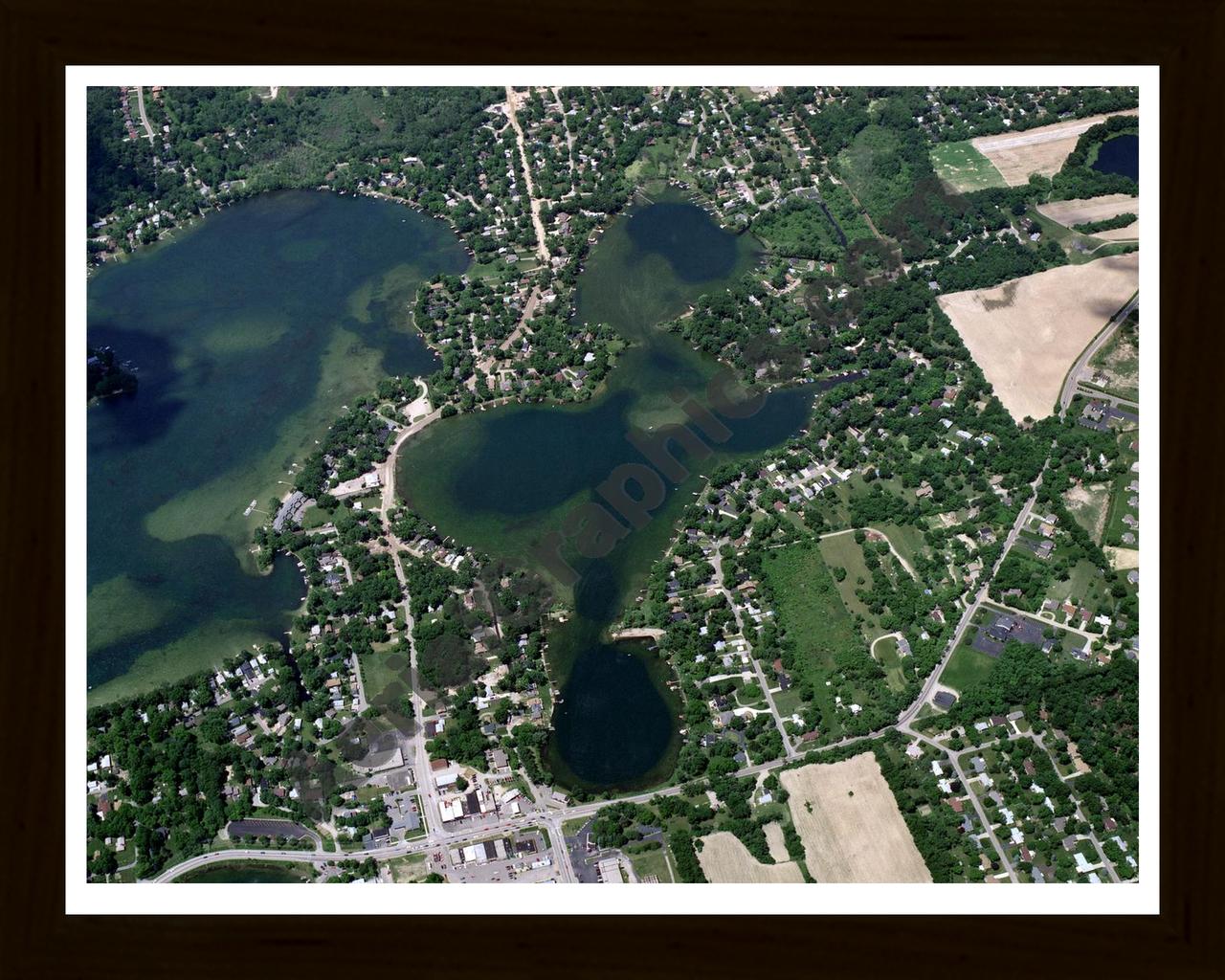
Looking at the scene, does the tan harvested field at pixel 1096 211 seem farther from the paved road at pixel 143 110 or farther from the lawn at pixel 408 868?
the paved road at pixel 143 110

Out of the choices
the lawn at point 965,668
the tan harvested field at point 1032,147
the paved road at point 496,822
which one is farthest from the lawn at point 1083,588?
the tan harvested field at point 1032,147

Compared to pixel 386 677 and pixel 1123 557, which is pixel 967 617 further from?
pixel 386 677

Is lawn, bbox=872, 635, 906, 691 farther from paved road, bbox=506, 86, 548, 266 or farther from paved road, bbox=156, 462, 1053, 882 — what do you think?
paved road, bbox=506, 86, 548, 266

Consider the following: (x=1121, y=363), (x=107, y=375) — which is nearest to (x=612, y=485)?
(x=1121, y=363)

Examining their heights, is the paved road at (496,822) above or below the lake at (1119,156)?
below

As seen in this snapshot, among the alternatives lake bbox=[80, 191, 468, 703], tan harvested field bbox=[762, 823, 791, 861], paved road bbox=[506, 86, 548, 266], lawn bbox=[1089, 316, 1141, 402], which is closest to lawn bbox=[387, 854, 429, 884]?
lake bbox=[80, 191, 468, 703]
